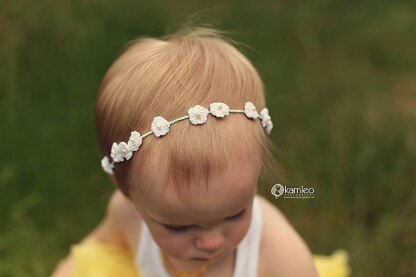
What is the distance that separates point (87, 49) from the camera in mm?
2529

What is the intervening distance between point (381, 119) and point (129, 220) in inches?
42.1

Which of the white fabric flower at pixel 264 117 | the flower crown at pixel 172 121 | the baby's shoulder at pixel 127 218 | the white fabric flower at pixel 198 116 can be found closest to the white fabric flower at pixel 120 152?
the flower crown at pixel 172 121

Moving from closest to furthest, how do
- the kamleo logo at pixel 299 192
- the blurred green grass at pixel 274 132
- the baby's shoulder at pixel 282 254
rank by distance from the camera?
the baby's shoulder at pixel 282 254 < the kamleo logo at pixel 299 192 < the blurred green grass at pixel 274 132

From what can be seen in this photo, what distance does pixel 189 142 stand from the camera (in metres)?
1.40

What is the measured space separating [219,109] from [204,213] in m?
0.19

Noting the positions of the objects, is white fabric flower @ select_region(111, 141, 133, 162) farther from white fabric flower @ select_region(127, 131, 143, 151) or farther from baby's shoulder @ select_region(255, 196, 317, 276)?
baby's shoulder @ select_region(255, 196, 317, 276)

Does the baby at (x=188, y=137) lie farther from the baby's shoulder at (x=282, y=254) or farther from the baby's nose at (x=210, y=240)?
the baby's shoulder at (x=282, y=254)

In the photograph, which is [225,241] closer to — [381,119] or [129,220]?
[129,220]

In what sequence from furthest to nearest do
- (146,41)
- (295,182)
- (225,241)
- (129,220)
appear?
(295,182)
(129,220)
(146,41)
(225,241)

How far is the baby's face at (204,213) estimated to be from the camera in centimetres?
141

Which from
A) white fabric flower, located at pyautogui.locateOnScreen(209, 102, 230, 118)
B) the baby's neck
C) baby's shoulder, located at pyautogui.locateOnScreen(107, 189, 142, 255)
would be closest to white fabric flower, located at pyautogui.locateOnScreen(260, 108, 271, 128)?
white fabric flower, located at pyautogui.locateOnScreen(209, 102, 230, 118)

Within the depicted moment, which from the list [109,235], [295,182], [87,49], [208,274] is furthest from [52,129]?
[208,274]

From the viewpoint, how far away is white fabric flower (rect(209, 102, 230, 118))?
141 cm

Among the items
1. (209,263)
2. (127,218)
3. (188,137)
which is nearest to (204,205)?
(188,137)
